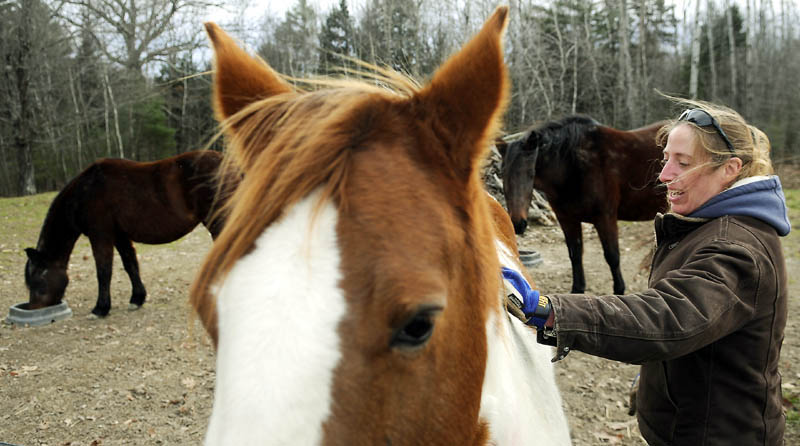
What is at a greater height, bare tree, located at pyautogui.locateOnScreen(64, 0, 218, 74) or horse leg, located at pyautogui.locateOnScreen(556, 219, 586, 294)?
bare tree, located at pyautogui.locateOnScreen(64, 0, 218, 74)

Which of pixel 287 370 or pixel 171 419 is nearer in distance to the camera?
pixel 287 370

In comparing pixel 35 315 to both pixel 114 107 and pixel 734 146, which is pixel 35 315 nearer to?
pixel 734 146

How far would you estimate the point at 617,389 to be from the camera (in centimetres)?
418

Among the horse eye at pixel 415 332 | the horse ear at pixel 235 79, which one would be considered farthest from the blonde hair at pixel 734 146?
the horse ear at pixel 235 79

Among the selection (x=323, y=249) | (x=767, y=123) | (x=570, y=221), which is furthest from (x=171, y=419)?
(x=767, y=123)

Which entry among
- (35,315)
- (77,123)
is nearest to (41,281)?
(35,315)

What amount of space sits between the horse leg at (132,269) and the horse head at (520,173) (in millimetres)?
5409

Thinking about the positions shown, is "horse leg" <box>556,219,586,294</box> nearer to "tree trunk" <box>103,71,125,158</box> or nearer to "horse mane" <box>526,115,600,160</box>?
"horse mane" <box>526,115,600,160</box>

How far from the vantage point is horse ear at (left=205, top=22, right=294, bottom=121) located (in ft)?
4.61

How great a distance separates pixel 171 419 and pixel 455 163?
396 centimetres

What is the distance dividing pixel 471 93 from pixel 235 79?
728mm

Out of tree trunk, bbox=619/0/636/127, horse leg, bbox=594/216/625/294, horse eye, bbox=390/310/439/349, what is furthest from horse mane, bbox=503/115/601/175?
tree trunk, bbox=619/0/636/127

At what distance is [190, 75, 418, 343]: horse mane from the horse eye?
11.6 inches

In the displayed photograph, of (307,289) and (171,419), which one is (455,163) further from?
(171,419)
